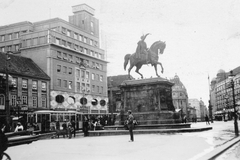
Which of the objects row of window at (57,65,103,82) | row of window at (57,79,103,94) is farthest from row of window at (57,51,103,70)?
row of window at (57,79,103,94)

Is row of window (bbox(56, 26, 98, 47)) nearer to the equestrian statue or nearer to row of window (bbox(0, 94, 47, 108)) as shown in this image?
row of window (bbox(0, 94, 47, 108))

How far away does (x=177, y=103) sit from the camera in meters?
134

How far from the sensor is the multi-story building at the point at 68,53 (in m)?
57.8

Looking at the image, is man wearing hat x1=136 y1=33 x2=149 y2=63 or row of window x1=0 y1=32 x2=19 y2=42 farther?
row of window x1=0 y1=32 x2=19 y2=42

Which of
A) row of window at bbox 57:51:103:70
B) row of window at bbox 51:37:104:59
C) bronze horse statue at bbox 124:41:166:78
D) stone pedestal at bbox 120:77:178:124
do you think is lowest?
stone pedestal at bbox 120:77:178:124

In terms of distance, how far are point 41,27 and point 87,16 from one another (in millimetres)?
10950

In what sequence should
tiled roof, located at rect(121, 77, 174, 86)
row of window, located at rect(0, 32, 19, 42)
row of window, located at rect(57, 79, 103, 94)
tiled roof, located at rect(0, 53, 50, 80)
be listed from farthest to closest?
1. row of window, located at rect(0, 32, 19, 42)
2. row of window, located at rect(57, 79, 103, 94)
3. tiled roof, located at rect(0, 53, 50, 80)
4. tiled roof, located at rect(121, 77, 174, 86)

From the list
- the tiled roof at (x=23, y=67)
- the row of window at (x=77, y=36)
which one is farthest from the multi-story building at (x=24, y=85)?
the row of window at (x=77, y=36)

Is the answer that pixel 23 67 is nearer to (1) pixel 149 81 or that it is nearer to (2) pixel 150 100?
(1) pixel 149 81

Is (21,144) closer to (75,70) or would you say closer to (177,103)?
(75,70)

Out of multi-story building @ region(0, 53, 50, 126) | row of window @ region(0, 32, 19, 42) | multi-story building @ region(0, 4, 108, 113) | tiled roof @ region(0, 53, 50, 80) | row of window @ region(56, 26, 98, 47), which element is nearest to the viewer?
multi-story building @ region(0, 53, 50, 126)

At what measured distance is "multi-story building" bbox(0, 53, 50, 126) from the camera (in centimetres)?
4625

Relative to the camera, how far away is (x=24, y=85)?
5100 cm

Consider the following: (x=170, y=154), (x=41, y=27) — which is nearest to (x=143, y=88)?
(x=170, y=154)
